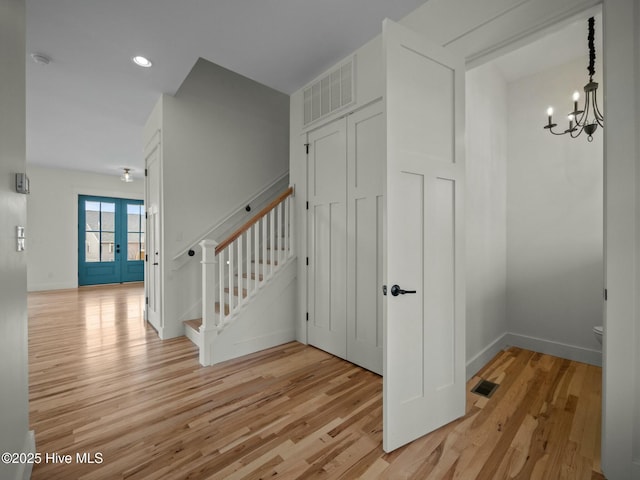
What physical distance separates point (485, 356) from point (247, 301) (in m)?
2.44

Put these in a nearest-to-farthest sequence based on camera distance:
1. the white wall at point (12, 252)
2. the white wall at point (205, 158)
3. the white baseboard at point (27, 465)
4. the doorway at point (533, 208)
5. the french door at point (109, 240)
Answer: the white wall at point (12, 252)
the white baseboard at point (27, 465)
the doorway at point (533, 208)
the white wall at point (205, 158)
the french door at point (109, 240)

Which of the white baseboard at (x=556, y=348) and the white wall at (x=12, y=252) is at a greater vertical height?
the white wall at (x=12, y=252)

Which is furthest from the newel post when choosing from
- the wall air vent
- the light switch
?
the wall air vent

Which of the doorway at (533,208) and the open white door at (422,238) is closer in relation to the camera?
the open white door at (422,238)

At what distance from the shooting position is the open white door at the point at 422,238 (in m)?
1.66

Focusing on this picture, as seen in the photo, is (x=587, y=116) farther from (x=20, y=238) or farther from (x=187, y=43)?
(x=20, y=238)

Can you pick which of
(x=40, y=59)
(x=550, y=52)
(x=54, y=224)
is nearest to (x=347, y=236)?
(x=550, y=52)

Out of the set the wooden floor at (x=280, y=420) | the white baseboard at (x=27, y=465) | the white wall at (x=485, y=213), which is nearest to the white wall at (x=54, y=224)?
the wooden floor at (x=280, y=420)

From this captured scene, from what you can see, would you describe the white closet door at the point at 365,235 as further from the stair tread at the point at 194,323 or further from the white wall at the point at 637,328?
the stair tread at the point at 194,323

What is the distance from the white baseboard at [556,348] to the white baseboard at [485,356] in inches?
5.1

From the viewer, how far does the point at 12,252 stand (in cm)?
136

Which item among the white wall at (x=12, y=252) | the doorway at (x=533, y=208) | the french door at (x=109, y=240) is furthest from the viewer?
the french door at (x=109, y=240)

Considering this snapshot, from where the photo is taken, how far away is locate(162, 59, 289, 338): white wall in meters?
3.67

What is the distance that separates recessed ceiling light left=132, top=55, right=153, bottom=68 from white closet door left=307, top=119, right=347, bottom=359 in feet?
5.80
